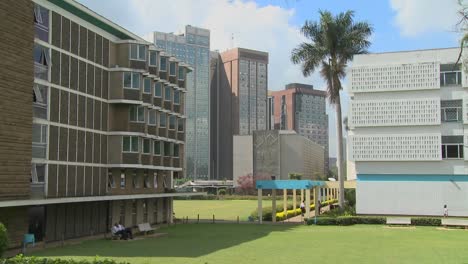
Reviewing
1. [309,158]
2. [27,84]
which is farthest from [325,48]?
[309,158]

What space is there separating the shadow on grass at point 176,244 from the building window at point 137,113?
26.3 ft

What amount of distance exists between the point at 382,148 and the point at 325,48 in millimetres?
9545

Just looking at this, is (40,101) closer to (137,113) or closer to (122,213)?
(137,113)

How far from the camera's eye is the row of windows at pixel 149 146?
1527 inches

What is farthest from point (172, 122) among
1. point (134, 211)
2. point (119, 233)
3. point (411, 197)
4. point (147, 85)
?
point (411, 197)

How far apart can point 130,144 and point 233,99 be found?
460 feet

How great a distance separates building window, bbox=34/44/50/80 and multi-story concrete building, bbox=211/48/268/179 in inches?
5766

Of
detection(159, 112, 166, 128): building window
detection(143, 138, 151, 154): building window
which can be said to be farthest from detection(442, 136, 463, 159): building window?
detection(143, 138, 151, 154): building window

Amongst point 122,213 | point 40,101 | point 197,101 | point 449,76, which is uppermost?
point 197,101

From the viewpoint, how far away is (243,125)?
593 ft

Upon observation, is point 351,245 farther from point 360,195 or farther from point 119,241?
point 360,195

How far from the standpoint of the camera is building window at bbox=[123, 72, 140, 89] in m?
38.5

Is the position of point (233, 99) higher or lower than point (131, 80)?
higher

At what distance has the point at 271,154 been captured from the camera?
155875mm
